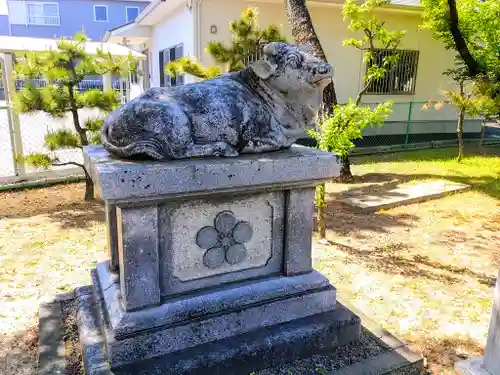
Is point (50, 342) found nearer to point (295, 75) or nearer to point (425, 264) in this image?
point (295, 75)

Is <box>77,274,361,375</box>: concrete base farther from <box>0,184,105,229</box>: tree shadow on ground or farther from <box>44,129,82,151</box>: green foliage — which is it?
<box>44,129,82,151</box>: green foliage

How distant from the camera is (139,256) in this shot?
2.11m

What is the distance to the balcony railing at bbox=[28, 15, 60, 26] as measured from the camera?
26.5m

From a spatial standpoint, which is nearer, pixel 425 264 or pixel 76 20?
pixel 425 264

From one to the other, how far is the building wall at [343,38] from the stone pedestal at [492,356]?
7282 mm

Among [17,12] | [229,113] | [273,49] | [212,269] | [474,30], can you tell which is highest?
[17,12]

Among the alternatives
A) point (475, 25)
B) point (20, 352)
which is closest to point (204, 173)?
point (20, 352)

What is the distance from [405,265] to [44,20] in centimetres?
2918

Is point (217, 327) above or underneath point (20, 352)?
above

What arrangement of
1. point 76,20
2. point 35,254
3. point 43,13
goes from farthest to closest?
point 76,20
point 43,13
point 35,254

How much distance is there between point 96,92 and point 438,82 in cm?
974

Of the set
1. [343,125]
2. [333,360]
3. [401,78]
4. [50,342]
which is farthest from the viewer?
[401,78]

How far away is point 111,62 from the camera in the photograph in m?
5.90

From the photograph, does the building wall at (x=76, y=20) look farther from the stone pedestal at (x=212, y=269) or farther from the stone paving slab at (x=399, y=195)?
the stone pedestal at (x=212, y=269)
